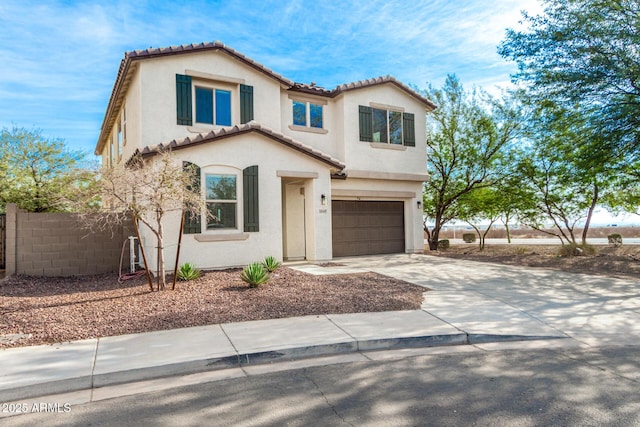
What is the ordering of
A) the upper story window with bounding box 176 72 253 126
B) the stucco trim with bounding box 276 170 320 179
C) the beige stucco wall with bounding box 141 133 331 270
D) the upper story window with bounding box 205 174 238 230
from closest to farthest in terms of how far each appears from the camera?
the beige stucco wall with bounding box 141 133 331 270 < the upper story window with bounding box 205 174 238 230 < the stucco trim with bounding box 276 170 320 179 < the upper story window with bounding box 176 72 253 126

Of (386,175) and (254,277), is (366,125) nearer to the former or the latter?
(386,175)

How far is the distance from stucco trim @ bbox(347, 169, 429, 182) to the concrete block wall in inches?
319

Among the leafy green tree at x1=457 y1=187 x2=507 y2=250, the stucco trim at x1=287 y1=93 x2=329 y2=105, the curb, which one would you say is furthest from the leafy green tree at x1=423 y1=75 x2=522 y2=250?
the curb

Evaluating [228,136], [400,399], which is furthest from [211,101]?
[400,399]

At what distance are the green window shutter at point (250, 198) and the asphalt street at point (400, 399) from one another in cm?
750

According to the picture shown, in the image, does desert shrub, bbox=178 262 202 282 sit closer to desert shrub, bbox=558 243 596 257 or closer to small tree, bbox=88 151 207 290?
small tree, bbox=88 151 207 290

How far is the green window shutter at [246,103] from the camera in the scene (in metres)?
13.6

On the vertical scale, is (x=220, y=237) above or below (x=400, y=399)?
above

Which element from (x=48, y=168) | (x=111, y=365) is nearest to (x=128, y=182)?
(x=111, y=365)

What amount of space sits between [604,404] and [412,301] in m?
4.31

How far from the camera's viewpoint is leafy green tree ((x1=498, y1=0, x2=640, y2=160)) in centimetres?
1113

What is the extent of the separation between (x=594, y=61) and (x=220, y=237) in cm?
1174

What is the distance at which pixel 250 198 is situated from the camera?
38.9 feet

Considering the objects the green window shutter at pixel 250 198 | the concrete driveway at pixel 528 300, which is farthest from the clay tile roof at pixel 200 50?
the concrete driveway at pixel 528 300
